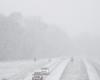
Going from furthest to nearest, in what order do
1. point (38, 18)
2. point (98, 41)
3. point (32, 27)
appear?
point (98, 41), point (38, 18), point (32, 27)

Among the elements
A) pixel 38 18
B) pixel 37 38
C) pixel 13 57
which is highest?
pixel 38 18

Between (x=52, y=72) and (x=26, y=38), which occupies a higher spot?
(x=26, y=38)

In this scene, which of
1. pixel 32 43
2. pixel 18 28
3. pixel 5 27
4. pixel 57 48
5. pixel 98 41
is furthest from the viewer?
pixel 98 41

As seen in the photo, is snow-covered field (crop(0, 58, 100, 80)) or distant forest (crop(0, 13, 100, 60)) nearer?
snow-covered field (crop(0, 58, 100, 80))

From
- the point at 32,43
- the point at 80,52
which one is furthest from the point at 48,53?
the point at 80,52

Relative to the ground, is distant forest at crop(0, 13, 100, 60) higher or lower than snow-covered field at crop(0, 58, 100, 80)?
higher

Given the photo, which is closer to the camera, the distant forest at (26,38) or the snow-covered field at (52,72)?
the snow-covered field at (52,72)

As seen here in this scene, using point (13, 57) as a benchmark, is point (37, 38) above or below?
above

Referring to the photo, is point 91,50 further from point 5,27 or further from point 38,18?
point 5,27

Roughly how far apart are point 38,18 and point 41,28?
13.8 feet

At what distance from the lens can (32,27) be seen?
95.3m

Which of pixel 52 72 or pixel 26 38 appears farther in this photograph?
pixel 26 38

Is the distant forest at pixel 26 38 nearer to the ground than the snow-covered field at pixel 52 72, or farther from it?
farther from it

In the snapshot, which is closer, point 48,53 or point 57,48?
point 48,53
